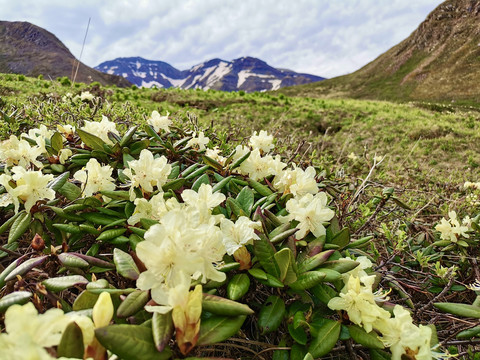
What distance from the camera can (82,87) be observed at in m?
6.43

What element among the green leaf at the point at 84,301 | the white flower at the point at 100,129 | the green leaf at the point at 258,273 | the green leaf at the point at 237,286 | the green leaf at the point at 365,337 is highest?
the white flower at the point at 100,129

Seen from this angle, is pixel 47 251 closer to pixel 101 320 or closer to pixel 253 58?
pixel 101 320

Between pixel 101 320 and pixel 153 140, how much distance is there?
1.26 metres

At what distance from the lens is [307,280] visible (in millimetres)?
854

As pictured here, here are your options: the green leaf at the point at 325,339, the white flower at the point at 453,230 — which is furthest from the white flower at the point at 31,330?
the white flower at the point at 453,230

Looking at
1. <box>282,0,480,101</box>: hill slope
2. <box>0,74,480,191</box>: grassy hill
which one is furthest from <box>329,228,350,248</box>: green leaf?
<box>282,0,480,101</box>: hill slope

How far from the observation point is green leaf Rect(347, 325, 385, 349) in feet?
2.56

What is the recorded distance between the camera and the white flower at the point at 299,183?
123cm

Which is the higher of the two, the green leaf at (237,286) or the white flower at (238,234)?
the white flower at (238,234)

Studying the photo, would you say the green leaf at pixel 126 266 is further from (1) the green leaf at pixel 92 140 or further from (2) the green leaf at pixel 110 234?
(1) the green leaf at pixel 92 140

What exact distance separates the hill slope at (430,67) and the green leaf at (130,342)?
29.7 meters

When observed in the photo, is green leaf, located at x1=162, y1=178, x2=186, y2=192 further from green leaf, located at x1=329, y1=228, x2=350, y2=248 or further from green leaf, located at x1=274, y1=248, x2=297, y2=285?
green leaf, located at x1=329, y1=228, x2=350, y2=248

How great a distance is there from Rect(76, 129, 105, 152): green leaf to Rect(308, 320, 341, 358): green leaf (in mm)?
1192

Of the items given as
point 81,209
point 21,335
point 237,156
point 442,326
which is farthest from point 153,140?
point 442,326
